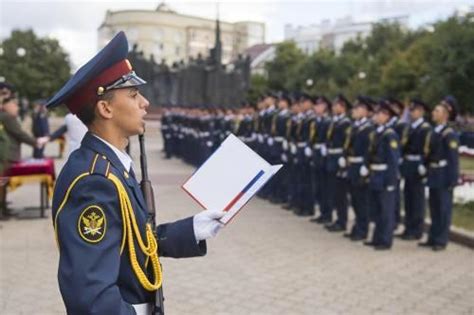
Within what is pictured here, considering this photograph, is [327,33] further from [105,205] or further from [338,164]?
[105,205]

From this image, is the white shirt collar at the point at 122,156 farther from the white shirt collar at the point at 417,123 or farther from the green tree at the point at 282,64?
the green tree at the point at 282,64

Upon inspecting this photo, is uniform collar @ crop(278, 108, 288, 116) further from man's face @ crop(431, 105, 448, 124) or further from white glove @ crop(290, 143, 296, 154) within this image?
man's face @ crop(431, 105, 448, 124)

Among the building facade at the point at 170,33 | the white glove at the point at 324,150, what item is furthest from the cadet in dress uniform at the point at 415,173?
the building facade at the point at 170,33

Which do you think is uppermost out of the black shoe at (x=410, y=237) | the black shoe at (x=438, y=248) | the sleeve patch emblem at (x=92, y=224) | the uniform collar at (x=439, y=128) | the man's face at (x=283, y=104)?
the man's face at (x=283, y=104)

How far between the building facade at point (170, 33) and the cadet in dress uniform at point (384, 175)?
3631 inches

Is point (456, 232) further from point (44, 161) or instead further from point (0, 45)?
point (0, 45)

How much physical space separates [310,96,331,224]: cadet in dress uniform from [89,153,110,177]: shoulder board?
7926 mm

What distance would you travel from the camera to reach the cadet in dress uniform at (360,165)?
28.1 feet

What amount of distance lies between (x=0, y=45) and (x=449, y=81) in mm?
46965

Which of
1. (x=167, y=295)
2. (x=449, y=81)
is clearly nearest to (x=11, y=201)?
(x=167, y=295)

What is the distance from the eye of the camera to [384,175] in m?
8.28

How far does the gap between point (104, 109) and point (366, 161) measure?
21.7 feet

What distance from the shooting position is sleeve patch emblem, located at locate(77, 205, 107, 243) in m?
2.01

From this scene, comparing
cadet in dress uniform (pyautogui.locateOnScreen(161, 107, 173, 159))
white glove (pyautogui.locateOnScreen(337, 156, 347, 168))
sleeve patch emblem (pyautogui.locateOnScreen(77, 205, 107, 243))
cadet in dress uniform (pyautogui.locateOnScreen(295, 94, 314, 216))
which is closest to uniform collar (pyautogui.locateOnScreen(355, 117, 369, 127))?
white glove (pyautogui.locateOnScreen(337, 156, 347, 168))
